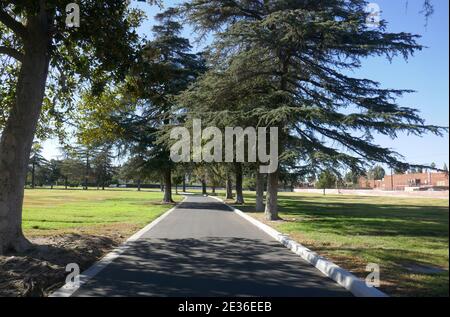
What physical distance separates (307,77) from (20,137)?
13348 millimetres

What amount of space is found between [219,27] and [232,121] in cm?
654

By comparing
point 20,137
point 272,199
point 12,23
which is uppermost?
point 12,23

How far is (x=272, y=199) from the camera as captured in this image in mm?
20484

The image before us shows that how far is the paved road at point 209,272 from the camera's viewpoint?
279 inches

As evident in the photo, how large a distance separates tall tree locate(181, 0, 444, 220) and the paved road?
619 cm

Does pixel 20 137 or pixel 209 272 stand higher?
pixel 20 137

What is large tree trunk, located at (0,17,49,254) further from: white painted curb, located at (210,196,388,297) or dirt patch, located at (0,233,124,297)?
white painted curb, located at (210,196,388,297)

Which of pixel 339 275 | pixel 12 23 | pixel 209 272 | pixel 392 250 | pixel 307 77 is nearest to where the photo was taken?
pixel 339 275

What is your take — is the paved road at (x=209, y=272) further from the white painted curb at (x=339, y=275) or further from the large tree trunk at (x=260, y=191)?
the large tree trunk at (x=260, y=191)

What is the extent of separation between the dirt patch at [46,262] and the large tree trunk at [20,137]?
636 mm

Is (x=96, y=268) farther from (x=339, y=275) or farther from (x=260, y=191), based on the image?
(x=260, y=191)

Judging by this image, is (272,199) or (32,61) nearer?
(32,61)

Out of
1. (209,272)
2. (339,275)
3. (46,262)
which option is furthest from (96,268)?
(339,275)

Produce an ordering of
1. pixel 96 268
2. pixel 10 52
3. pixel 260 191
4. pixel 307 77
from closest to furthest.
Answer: pixel 96 268, pixel 10 52, pixel 307 77, pixel 260 191
